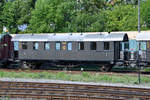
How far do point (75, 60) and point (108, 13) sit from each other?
2123 cm

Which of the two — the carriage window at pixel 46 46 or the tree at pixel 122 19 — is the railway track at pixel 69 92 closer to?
the carriage window at pixel 46 46

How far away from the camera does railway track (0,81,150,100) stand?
42.3 feet

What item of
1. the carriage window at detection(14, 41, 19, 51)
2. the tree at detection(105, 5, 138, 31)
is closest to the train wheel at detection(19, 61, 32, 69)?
the carriage window at detection(14, 41, 19, 51)

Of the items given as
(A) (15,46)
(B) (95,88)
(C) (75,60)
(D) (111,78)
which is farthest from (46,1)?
(B) (95,88)

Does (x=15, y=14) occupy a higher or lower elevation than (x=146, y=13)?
higher

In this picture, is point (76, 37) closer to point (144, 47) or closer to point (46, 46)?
point (46, 46)

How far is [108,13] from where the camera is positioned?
1813 inches

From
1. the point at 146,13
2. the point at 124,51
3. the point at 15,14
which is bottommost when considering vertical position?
the point at 124,51

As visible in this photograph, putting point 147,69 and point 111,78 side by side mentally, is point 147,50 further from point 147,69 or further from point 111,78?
point 111,78

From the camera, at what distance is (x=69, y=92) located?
13.6 meters

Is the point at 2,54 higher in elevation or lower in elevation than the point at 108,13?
lower

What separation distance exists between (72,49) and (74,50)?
0.23 m

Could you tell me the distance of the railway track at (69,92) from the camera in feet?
42.3

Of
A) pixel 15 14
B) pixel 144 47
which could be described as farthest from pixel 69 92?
pixel 15 14
